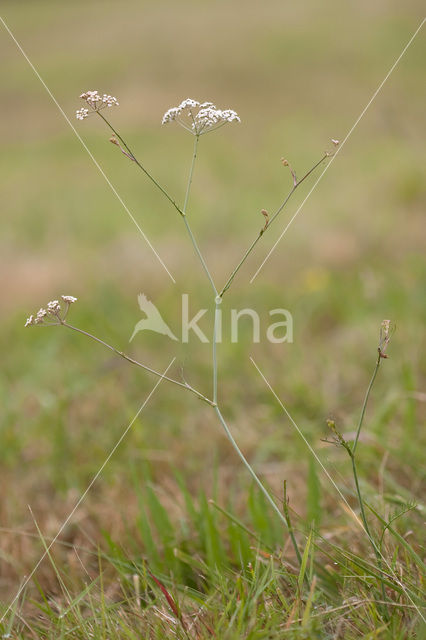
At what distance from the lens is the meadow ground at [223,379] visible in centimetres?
96

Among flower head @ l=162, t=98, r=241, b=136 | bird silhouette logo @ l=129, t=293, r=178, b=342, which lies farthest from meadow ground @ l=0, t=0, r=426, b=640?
flower head @ l=162, t=98, r=241, b=136

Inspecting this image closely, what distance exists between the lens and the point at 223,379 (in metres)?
2.47

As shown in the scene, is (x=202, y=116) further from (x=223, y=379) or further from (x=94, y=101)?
(x=223, y=379)

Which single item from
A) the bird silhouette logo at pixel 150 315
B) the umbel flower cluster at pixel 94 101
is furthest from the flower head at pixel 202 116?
the bird silhouette logo at pixel 150 315

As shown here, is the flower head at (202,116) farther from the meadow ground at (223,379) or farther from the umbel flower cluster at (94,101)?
the meadow ground at (223,379)

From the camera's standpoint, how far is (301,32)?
34.6 feet

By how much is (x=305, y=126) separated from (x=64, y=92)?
4.68m

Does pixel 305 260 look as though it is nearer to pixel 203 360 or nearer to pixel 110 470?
pixel 203 360

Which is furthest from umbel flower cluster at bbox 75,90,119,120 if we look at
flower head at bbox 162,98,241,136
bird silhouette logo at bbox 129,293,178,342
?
bird silhouette logo at bbox 129,293,178,342

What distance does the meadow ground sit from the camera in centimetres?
96

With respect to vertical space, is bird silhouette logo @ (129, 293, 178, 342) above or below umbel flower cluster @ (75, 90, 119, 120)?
below

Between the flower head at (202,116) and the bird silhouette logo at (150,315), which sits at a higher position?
the flower head at (202,116)

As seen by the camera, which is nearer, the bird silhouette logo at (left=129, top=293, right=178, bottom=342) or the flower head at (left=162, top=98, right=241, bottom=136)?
the flower head at (left=162, top=98, right=241, bottom=136)

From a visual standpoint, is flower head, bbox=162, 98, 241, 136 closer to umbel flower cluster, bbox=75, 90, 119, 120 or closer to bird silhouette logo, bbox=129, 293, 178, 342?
umbel flower cluster, bbox=75, 90, 119, 120
